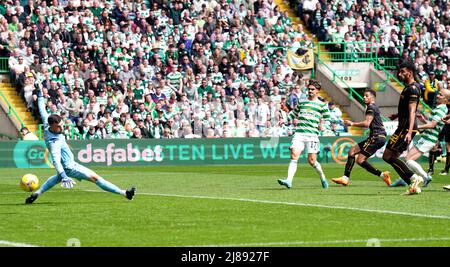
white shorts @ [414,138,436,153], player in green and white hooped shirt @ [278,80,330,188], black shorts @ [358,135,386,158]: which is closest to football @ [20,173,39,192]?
player in green and white hooped shirt @ [278,80,330,188]

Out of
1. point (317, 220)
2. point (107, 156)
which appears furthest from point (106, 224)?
point (107, 156)

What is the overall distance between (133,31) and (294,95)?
21.0 feet

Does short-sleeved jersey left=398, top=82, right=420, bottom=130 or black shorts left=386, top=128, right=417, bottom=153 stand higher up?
short-sleeved jersey left=398, top=82, right=420, bottom=130

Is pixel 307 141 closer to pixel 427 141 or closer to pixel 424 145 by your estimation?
pixel 424 145

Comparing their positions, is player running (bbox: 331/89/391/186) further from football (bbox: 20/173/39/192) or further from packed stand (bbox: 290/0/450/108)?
packed stand (bbox: 290/0/450/108)

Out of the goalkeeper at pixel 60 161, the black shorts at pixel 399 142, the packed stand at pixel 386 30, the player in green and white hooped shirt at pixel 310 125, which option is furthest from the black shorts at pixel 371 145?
the packed stand at pixel 386 30

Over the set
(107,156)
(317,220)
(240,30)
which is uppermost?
(317,220)

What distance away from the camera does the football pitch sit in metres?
12.1

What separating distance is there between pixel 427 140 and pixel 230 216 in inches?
353

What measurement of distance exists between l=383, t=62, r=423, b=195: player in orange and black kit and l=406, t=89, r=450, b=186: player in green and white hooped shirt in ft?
5.94

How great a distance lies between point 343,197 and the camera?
59.9 feet

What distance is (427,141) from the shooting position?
22.5m

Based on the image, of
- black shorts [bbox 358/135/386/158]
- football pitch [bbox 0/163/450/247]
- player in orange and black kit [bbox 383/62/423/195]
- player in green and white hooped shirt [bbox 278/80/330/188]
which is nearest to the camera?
football pitch [bbox 0/163/450/247]

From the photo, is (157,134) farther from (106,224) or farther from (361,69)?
(106,224)
